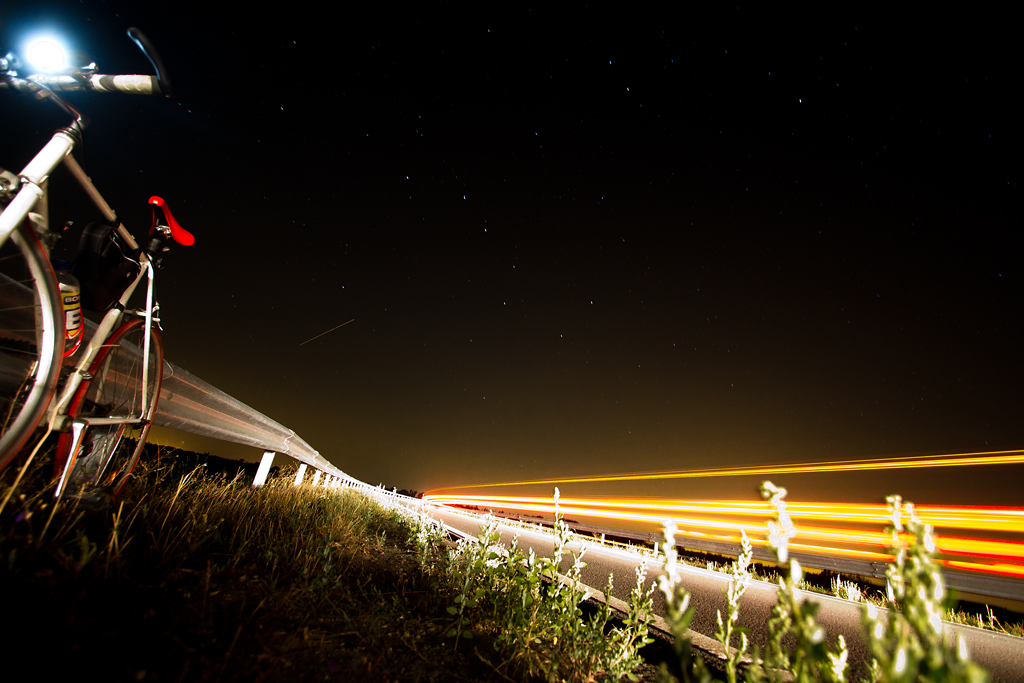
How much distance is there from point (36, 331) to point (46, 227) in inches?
27.9

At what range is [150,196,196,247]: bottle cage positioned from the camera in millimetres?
3898

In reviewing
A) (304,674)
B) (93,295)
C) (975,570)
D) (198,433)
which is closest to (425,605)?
(304,674)

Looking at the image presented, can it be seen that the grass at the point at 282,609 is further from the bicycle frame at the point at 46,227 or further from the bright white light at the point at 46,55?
the bright white light at the point at 46,55

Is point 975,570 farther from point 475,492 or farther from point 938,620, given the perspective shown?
point 475,492

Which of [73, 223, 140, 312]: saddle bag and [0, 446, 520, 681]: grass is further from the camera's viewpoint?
[73, 223, 140, 312]: saddle bag

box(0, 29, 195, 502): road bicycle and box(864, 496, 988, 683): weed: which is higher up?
box(0, 29, 195, 502): road bicycle

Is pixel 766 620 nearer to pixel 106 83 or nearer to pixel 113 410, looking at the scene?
pixel 113 410

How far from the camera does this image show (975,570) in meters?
4.94

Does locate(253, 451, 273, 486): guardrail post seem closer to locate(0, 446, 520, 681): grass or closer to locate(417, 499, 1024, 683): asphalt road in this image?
locate(0, 446, 520, 681): grass

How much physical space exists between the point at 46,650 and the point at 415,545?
14.4ft

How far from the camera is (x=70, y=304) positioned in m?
3.17

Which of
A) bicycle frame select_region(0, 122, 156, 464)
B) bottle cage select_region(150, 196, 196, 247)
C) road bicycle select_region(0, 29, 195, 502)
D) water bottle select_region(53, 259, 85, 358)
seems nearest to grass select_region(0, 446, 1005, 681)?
road bicycle select_region(0, 29, 195, 502)

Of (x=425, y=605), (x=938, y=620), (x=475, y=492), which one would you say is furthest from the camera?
(x=475, y=492)

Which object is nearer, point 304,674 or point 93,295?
point 304,674
